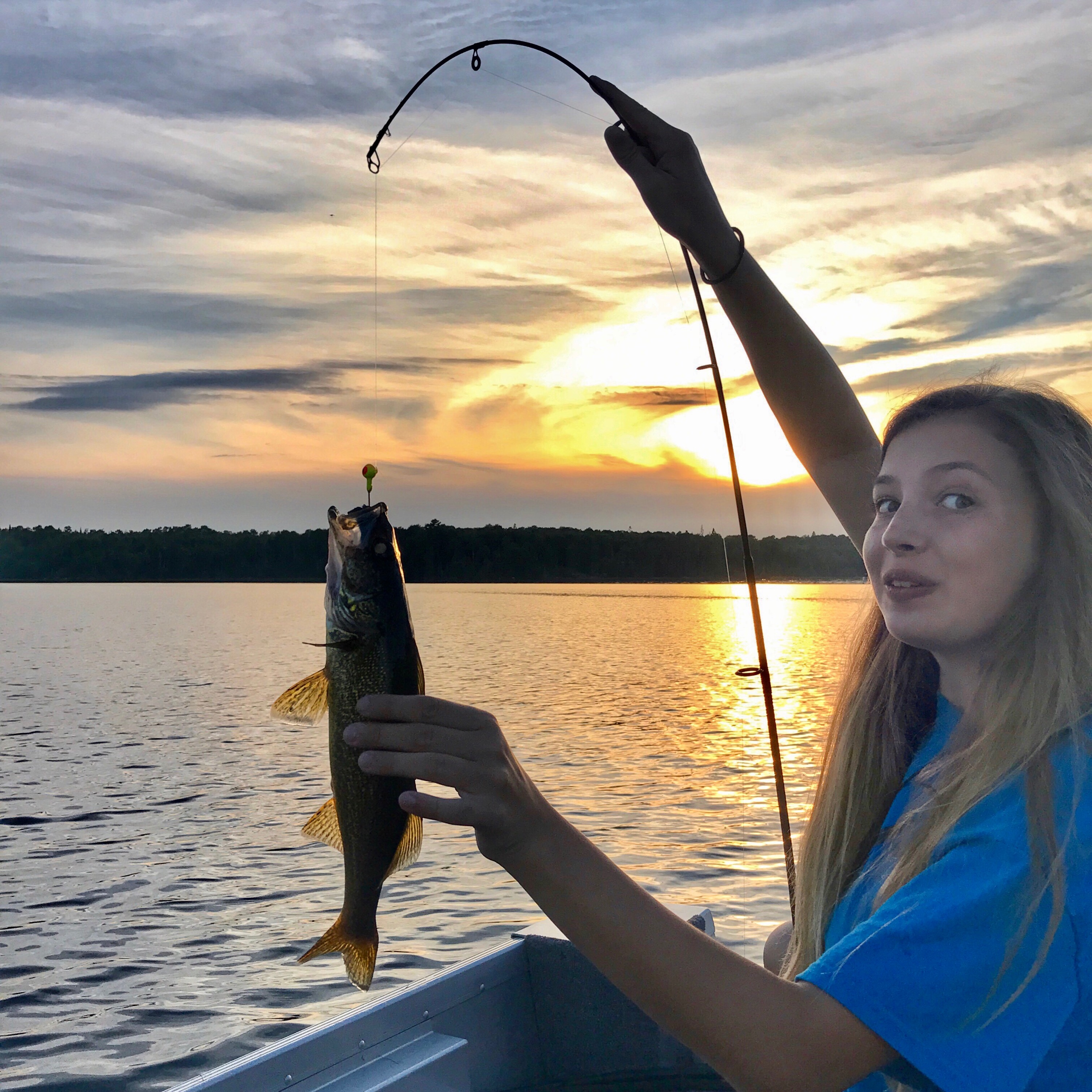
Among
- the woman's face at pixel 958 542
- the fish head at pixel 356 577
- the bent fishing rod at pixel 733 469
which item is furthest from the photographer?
the bent fishing rod at pixel 733 469

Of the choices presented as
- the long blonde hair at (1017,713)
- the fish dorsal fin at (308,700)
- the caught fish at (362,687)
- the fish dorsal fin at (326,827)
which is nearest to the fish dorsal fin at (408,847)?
the caught fish at (362,687)

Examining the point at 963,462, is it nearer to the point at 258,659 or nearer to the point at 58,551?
the point at 58,551

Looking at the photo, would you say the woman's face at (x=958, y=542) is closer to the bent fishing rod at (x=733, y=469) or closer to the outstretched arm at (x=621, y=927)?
the outstretched arm at (x=621, y=927)

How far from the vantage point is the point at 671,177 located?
→ 249 centimetres

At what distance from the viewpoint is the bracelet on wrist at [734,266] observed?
8.56 ft

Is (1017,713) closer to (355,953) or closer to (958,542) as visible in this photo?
(958,542)

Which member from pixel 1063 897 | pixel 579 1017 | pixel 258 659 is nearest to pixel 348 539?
pixel 1063 897

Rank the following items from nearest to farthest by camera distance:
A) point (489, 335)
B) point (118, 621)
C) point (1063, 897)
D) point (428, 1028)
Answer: point (1063, 897) < point (428, 1028) < point (489, 335) < point (118, 621)

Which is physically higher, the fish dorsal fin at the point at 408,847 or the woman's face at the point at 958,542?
the woman's face at the point at 958,542

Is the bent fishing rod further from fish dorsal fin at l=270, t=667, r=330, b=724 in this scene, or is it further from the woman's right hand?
fish dorsal fin at l=270, t=667, r=330, b=724

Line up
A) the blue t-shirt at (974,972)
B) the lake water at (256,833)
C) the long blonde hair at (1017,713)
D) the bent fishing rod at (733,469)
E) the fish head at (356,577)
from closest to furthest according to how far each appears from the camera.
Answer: the blue t-shirt at (974,972)
the long blonde hair at (1017,713)
the fish head at (356,577)
the bent fishing rod at (733,469)
the lake water at (256,833)

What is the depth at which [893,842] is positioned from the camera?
1991mm

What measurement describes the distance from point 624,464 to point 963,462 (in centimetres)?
2280

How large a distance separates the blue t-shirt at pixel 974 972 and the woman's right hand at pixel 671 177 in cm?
164
